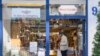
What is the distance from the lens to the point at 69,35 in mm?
13703

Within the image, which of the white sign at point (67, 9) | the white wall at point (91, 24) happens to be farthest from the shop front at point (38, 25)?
the white wall at point (91, 24)

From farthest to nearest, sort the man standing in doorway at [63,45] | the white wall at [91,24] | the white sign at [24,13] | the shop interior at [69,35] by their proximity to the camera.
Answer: the man standing in doorway at [63,45]
the shop interior at [69,35]
the white sign at [24,13]
the white wall at [91,24]

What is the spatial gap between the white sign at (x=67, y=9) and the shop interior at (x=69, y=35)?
30 cm

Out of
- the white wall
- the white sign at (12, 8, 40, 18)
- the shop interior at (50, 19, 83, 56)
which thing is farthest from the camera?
the shop interior at (50, 19, 83, 56)

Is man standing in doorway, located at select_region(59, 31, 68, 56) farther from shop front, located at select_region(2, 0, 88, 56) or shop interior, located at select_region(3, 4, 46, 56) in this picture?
shop interior, located at select_region(3, 4, 46, 56)

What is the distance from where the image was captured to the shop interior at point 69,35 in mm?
13484

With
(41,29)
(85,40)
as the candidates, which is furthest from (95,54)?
(41,29)

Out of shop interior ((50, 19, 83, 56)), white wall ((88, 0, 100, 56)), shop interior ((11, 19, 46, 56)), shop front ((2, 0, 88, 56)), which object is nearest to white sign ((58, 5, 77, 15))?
shop front ((2, 0, 88, 56))

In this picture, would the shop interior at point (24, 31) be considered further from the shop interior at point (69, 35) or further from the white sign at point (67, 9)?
the white sign at point (67, 9)

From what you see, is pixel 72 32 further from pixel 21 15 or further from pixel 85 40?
pixel 21 15

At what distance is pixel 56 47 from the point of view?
1370 cm

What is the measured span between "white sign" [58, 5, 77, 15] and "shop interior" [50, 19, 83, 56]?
300 millimetres

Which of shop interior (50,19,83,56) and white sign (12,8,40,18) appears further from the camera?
shop interior (50,19,83,56)

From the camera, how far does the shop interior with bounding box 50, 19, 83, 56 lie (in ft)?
44.2
